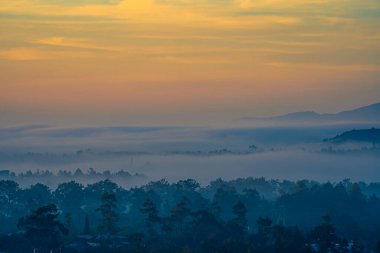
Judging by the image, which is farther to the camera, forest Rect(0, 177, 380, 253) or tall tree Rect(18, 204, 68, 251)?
tall tree Rect(18, 204, 68, 251)

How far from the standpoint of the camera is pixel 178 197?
15738 centimetres

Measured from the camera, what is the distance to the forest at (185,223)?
Result: 329ft

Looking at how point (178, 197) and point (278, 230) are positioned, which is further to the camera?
point (178, 197)

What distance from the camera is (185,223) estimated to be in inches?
4791

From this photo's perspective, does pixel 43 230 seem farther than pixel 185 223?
No

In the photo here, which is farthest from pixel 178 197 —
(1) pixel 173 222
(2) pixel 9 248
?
(2) pixel 9 248

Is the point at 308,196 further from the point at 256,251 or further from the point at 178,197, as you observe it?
the point at 256,251

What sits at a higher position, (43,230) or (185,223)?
(43,230)

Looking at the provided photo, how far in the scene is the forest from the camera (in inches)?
3952

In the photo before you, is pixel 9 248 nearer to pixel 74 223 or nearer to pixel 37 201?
pixel 74 223

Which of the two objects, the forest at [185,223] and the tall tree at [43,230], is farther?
the tall tree at [43,230]

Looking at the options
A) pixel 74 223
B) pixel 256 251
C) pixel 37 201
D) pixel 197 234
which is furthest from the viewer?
pixel 37 201

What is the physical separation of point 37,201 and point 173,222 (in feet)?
124

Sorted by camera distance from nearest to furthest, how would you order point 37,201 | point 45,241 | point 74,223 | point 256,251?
point 256,251, point 45,241, point 74,223, point 37,201
